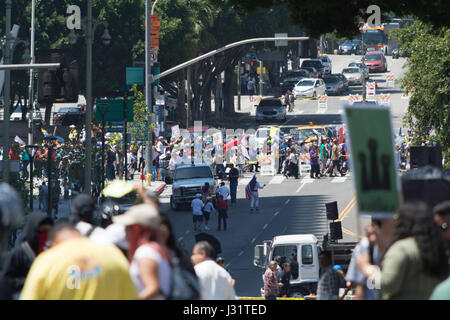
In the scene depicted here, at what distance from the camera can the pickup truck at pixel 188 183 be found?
39.4 metres

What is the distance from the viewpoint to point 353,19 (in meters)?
20.2

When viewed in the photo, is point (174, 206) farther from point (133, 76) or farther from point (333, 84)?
point (333, 84)

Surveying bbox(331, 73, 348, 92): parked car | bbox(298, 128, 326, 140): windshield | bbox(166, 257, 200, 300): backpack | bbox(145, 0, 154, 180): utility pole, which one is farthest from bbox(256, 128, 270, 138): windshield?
bbox(166, 257, 200, 300): backpack

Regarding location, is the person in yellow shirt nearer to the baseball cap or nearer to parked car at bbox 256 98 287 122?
the baseball cap

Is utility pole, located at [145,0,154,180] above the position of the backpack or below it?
above

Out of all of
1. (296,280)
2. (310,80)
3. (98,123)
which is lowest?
(296,280)

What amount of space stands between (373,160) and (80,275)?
2617 mm

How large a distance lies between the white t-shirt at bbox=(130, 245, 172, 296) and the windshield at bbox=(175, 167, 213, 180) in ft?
106

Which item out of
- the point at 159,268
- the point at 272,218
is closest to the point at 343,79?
the point at 272,218

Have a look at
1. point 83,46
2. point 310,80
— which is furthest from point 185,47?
point 310,80

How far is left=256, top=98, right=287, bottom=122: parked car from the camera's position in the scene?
230 feet

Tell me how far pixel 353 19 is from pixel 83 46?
44.6 meters
